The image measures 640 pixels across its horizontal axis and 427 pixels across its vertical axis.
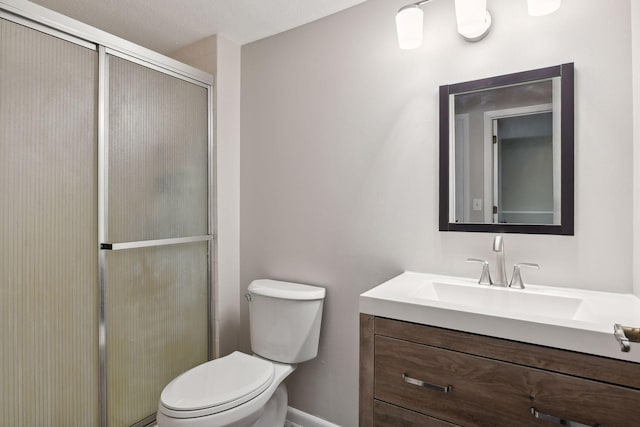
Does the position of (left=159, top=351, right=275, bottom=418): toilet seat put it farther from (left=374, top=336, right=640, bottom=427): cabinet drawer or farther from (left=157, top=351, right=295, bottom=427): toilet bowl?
(left=374, top=336, right=640, bottom=427): cabinet drawer

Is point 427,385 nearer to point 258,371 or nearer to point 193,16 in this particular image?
point 258,371

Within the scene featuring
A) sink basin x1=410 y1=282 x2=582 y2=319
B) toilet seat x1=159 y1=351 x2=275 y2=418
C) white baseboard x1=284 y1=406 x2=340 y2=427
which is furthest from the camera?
white baseboard x1=284 y1=406 x2=340 y2=427

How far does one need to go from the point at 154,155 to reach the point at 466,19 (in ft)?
5.11

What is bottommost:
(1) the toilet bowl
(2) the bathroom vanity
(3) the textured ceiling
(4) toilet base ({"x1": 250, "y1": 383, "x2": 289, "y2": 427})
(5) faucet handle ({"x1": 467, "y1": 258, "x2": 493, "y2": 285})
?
(4) toilet base ({"x1": 250, "y1": 383, "x2": 289, "y2": 427})

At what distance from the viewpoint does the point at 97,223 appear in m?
1.59

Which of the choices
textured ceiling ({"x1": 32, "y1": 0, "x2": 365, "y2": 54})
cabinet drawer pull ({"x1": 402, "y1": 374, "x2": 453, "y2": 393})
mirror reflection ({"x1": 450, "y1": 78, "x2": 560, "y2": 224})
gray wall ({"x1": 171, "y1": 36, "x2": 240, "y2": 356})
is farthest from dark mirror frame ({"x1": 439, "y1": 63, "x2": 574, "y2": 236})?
gray wall ({"x1": 171, "y1": 36, "x2": 240, "y2": 356})

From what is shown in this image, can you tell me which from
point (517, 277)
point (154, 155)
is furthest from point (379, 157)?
point (154, 155)

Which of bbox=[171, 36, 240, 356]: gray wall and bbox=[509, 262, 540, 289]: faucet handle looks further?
bbox=[171, 36, 240, 356]: gray wall

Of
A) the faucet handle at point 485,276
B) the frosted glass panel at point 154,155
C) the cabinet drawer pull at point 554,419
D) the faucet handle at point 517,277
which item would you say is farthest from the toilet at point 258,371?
the cabinet drawer pull at point 554,419

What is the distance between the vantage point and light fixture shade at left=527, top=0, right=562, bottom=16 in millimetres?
1225

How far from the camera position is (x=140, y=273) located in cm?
178

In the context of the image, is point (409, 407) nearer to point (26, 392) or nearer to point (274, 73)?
point (26, 392)

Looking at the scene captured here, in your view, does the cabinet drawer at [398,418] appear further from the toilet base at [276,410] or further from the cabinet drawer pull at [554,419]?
the toilet base at [276,410]

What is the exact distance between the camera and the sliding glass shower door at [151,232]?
1.66m
